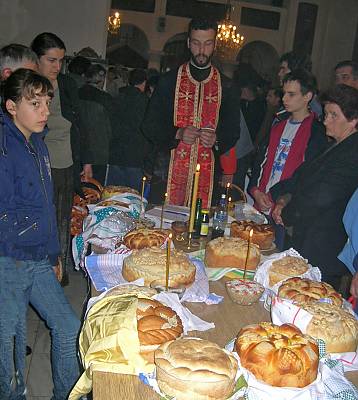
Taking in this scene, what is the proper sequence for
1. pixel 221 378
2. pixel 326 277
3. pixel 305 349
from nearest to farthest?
pixel 221 378
pixel 305 349
pixel 326 277

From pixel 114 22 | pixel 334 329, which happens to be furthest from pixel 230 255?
pixel 114 22

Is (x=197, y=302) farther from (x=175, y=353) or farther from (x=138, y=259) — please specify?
(x=175, y=353)

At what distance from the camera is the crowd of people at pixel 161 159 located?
8.02 feet

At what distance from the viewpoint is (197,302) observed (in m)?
2.14

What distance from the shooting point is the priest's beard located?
3930 millimetres

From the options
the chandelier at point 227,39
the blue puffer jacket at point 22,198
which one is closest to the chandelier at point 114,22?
the chandelier at point 227,39

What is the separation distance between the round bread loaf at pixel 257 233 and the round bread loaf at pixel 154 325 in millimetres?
1072

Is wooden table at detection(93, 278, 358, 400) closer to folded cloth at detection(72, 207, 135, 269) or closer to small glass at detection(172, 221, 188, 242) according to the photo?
small glass at detection(172, 221, 188, 242)

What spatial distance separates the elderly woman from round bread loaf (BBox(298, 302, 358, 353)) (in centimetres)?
142

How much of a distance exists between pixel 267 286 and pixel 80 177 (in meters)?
2.55

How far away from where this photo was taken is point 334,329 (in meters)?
1.76

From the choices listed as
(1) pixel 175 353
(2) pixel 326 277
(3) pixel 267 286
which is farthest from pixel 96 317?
(2) pixel 326 277

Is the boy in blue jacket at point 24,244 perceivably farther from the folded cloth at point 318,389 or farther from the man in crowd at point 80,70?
the man in crowd at point 80,70

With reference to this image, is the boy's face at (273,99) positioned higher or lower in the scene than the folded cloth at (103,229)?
higher
